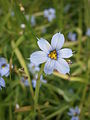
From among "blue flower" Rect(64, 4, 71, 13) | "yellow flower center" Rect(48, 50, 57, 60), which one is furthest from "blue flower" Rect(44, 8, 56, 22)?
"yellow flower center" Rect(48, 50, 57, 60)

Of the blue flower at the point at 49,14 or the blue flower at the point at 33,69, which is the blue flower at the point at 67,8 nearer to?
the blue flower at the point at 49,14

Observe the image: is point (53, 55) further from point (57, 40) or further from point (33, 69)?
point (33, 69)

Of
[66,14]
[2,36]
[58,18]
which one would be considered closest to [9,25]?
[2,36]

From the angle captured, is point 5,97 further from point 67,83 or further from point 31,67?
point 67,83

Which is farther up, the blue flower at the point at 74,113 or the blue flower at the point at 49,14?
the blue flower at the point at 49,14

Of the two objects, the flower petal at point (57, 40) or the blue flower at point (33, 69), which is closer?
the flower petal at point (57, 40)

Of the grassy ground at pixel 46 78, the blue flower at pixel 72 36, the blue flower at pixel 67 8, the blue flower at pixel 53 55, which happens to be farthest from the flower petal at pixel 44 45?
the blue flower at pixel 67 8

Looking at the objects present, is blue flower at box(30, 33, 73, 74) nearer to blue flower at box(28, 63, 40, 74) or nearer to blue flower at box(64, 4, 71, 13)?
blue flower at box(28, 63, 40, 74)

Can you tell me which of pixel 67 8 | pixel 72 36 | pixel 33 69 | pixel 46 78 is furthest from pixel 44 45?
pixel 67 8
